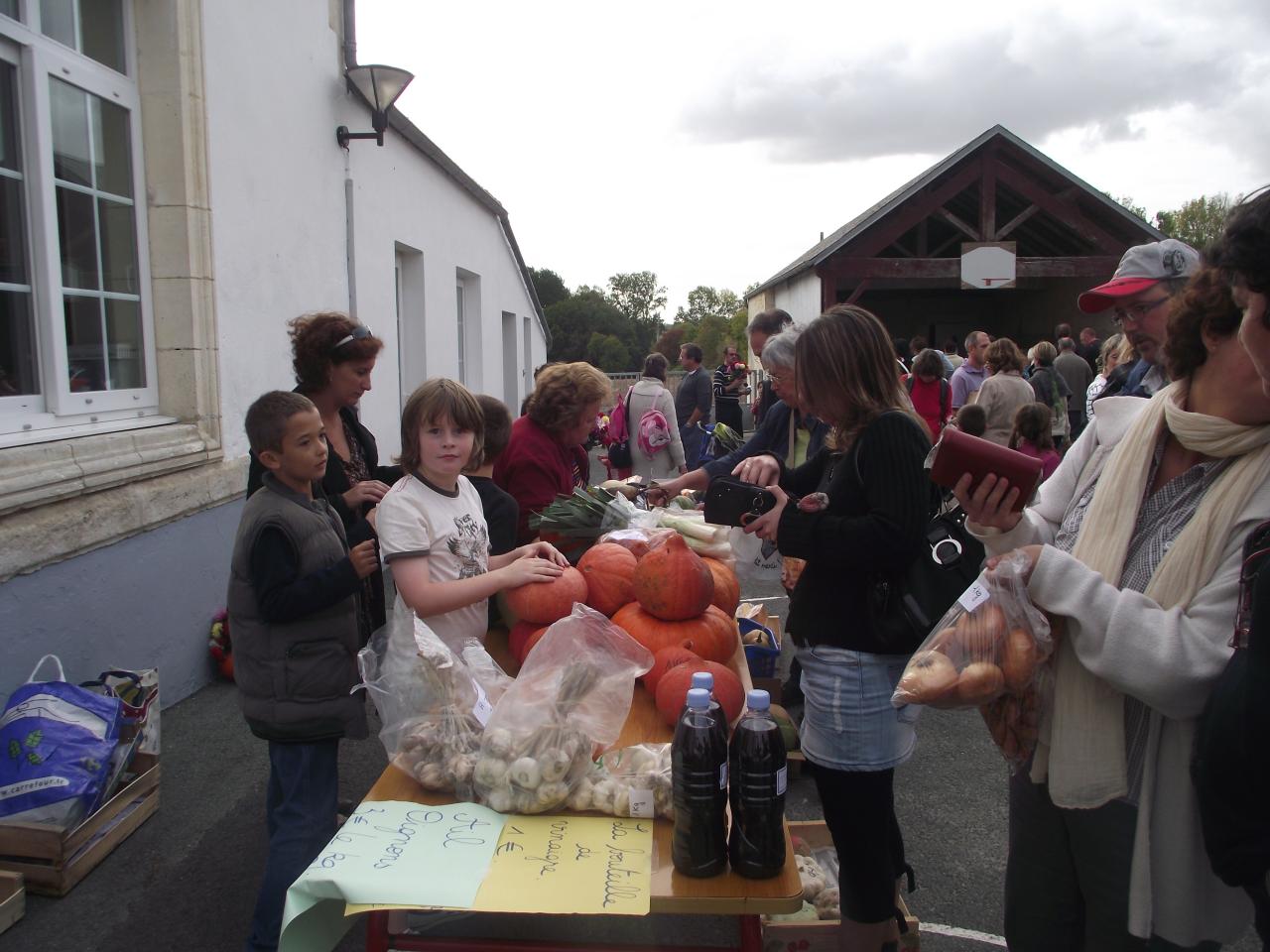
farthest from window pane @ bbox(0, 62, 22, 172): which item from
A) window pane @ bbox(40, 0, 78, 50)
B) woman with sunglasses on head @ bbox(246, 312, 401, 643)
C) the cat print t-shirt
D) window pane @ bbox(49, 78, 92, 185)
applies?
the cat print t-shirt

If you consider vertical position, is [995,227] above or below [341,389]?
above

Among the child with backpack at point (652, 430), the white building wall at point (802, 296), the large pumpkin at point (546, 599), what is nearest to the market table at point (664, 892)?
the large pumpkin at point (546, 599)

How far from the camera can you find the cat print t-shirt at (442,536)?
245cm

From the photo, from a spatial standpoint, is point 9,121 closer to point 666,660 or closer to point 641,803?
point 666,660

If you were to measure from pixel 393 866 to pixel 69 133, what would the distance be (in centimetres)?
421

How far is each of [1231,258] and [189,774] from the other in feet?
14.1

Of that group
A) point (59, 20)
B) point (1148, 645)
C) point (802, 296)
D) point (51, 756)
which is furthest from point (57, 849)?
point (802, 296)

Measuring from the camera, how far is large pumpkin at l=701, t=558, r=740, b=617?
9.64 feet

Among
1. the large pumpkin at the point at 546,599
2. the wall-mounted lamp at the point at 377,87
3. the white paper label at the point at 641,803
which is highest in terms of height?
the wall-mounted lamp at the point at 377,87

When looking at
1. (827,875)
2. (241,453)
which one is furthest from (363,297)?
(827,875)

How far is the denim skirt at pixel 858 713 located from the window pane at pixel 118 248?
167 inches

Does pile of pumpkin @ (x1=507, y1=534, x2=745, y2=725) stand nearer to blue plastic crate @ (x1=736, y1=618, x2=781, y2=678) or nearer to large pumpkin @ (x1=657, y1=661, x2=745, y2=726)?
large pumpkin @ (x1=657, y1=661, x2=745, y2=726)

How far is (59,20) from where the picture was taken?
13.6 ft

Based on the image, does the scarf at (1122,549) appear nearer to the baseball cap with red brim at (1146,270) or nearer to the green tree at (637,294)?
the baseball cap with red brim at (1146,270)
